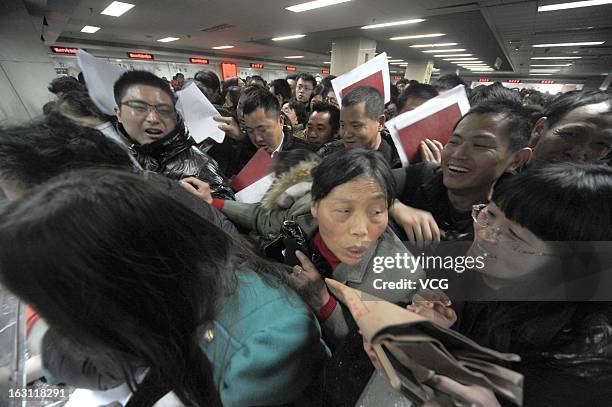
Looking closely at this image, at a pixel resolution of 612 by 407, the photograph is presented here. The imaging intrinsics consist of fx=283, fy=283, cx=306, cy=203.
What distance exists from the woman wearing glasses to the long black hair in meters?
Answer: 0.53

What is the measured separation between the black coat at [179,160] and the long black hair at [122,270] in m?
0.95

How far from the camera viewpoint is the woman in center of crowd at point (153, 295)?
0.49 metres

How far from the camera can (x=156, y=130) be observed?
1.65m

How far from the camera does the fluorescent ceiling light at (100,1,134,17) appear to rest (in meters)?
5.77

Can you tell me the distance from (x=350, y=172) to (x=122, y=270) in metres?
0.68

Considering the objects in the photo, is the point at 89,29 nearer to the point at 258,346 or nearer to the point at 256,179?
the point at 256,179

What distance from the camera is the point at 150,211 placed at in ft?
1.84

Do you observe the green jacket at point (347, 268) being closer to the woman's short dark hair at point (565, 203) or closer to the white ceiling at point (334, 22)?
the woman's short dark hair at point (565, 203)

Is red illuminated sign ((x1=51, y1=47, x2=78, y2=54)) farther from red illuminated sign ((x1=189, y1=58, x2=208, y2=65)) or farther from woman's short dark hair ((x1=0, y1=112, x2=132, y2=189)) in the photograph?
woman's short dark hair ((x1=0, y1=112, x2=132, y2=189))

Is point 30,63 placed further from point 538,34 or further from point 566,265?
point 538,34

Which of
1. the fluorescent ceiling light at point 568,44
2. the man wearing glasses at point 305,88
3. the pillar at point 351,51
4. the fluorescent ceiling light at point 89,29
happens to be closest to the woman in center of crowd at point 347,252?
the man wearing glasses at point 305,88

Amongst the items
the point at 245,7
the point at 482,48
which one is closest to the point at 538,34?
the point at 482,48

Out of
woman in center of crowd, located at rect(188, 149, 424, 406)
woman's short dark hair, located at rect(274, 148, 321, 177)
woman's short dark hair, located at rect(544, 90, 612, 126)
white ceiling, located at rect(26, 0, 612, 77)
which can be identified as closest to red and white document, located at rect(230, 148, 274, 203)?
woman's short dark hair, located at rect(274, 148, 321, 177)

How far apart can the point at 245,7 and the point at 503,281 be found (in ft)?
23.4
